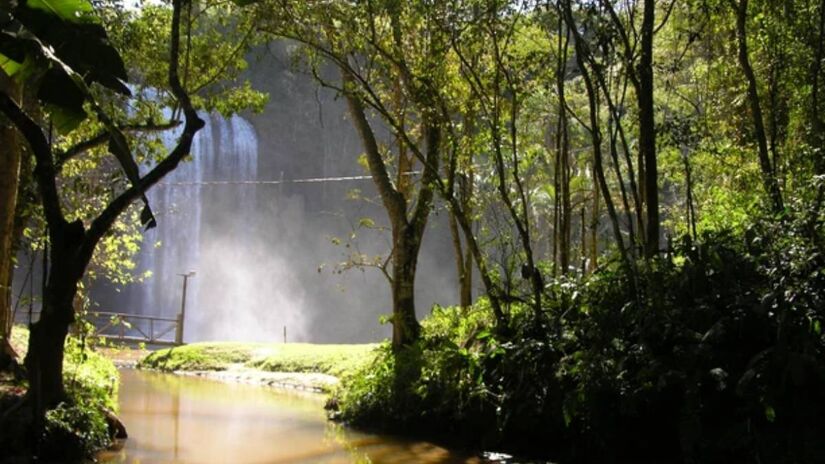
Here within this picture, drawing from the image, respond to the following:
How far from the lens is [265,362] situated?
21594 mm

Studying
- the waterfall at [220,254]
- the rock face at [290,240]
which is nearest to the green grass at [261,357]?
the waterfall at [220,254]

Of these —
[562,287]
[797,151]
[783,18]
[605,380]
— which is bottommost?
[605,380]

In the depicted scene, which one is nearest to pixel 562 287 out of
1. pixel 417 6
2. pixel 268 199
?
pixel 417 6

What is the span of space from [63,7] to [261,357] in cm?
1684

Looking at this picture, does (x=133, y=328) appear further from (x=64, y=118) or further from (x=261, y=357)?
(x=64, y=118)

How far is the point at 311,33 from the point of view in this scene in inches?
476

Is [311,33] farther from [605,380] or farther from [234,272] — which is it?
[234,272]

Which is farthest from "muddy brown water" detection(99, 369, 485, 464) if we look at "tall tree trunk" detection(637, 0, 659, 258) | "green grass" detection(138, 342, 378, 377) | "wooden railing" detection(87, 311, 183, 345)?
"green grass" detection(138, 342, 378, 377)

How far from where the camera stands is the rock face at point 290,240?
45469 millimetres

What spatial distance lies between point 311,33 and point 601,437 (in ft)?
24.1

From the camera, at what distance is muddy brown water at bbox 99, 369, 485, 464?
9.14 metres

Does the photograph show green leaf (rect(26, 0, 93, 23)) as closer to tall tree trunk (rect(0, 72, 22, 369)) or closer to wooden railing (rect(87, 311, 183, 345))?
tall tree trunk (rect(0, 72, 22, 369))

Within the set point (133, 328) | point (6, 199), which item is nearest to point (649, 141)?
point (6, 199)

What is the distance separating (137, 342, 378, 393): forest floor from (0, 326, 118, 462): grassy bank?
340 inches
